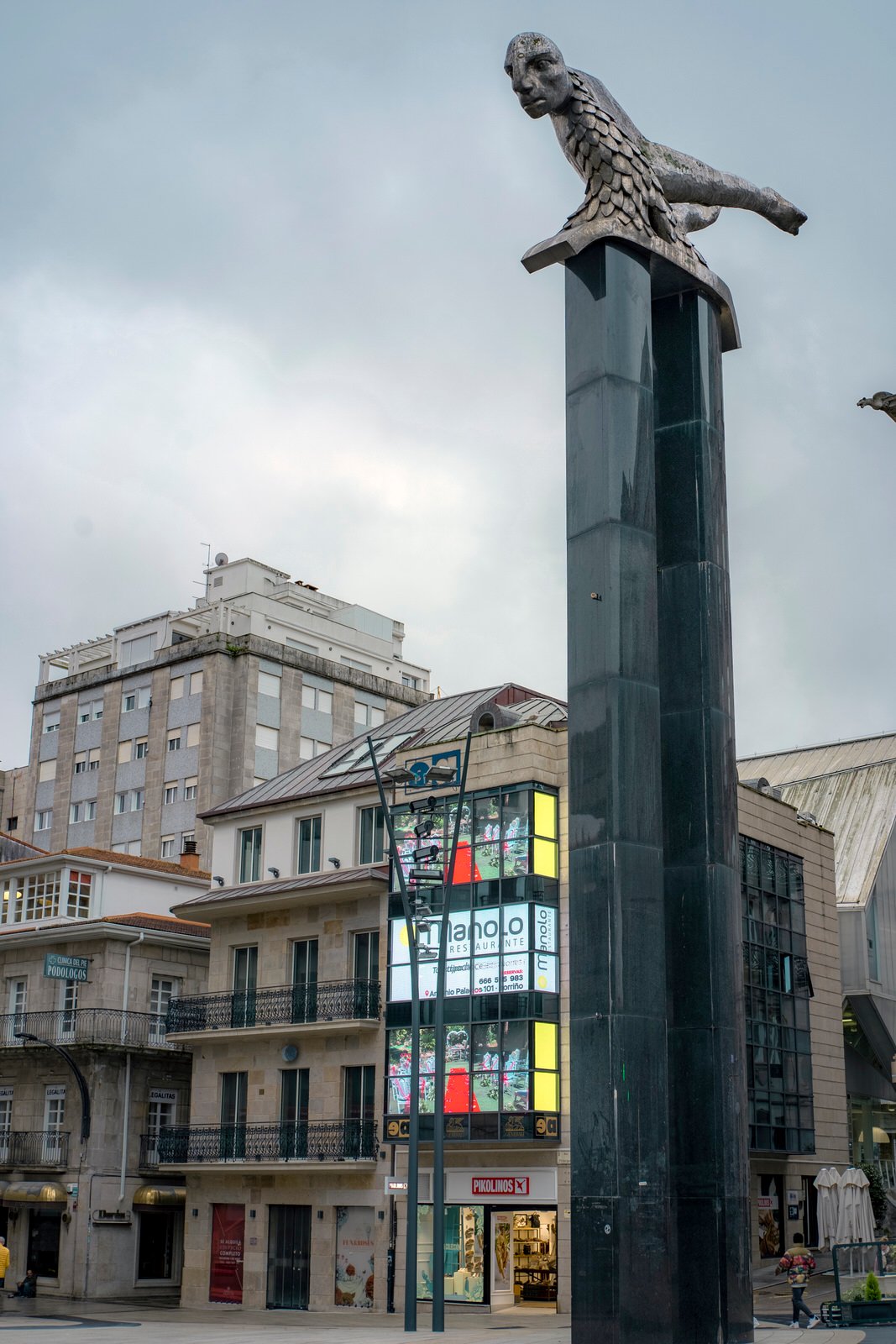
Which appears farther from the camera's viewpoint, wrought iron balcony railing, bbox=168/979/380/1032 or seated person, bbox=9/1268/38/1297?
seated person, bbox=9/1268/38/1297

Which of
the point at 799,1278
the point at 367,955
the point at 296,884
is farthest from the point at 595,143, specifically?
the point at 296,884

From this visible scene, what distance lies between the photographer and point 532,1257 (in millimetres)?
36812

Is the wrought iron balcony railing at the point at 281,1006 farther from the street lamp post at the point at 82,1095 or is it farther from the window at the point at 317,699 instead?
the window at the point at 317,699

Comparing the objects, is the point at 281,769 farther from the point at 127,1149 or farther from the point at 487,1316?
the point at 487,1316

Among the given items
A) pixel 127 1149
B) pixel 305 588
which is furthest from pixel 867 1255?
pixel 305 588

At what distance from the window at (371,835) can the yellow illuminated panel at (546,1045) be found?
8.03 m

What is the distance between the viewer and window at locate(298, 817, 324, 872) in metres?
45.0

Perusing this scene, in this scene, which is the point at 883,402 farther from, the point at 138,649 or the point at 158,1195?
the point at 138,649

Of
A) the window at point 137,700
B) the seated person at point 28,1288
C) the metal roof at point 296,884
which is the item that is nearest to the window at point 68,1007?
the metal roof at point 296,884

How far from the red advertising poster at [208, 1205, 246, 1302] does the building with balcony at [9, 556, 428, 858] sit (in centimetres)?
3142

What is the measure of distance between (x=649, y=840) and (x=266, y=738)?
58.0 metres

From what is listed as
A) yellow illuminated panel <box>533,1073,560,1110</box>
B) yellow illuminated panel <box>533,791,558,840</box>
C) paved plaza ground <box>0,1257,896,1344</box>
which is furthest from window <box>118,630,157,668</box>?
yellow illuminated panel <box>533,1073,560,1110</box>

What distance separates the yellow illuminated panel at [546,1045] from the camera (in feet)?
120

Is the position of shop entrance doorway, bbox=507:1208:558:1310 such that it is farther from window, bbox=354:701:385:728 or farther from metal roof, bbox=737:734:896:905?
window, bbox=354:701:385:728
